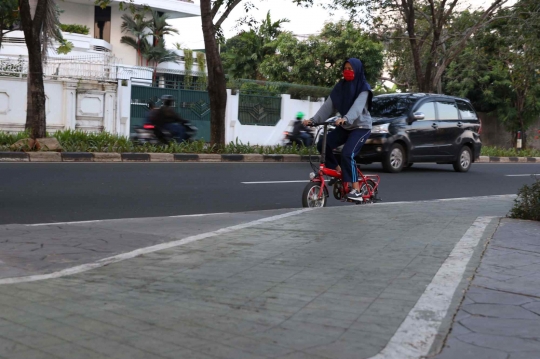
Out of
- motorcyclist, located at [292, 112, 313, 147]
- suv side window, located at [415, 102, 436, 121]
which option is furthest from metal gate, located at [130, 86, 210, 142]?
suv side window, located at [415, 102, 436, 121]

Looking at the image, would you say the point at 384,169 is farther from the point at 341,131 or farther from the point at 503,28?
the point at 503,28

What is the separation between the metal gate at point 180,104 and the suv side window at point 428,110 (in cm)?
1125

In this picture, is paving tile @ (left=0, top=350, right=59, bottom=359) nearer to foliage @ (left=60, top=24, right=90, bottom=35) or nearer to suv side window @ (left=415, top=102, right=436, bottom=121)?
suv side window @ (left=415, top=102, right=436, bottom=121)

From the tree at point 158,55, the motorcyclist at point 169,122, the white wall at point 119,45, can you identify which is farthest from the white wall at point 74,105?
the tree at point 158,55

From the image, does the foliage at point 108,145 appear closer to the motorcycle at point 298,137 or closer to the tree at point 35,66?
the tree at point 35,66

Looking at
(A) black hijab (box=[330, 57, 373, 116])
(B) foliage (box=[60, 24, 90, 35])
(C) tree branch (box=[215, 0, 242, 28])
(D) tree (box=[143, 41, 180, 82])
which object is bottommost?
(A) black hijab (box=[330, 57, 373, 116])

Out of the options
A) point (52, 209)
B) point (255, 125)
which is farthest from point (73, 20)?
point (52, 209)

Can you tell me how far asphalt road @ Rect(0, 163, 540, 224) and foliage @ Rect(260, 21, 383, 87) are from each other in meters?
22.9

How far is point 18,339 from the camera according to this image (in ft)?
11.0

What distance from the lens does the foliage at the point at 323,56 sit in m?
37.6

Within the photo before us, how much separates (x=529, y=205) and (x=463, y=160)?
10187mm

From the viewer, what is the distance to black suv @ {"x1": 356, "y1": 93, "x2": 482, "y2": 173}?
15148mm

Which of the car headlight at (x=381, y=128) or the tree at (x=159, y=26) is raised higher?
the tree at (x=159, y=26)

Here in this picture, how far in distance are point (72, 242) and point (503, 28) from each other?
2155 centimetres
